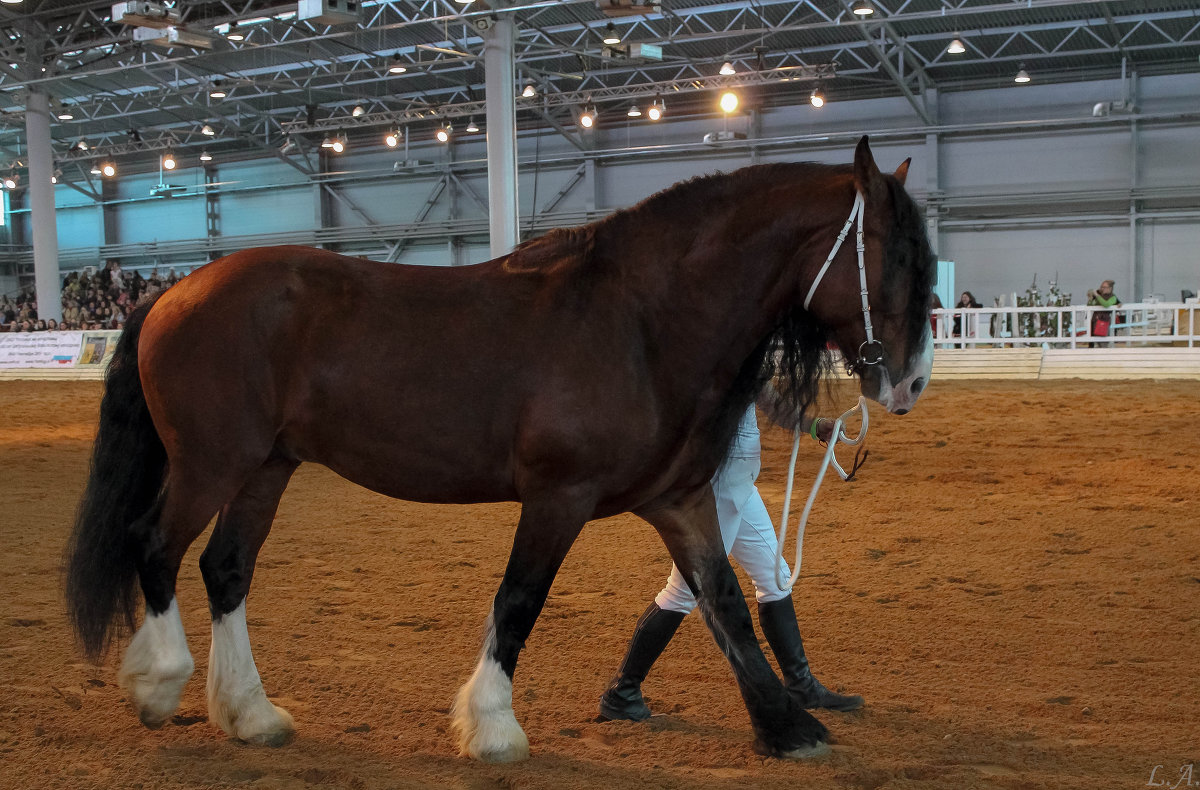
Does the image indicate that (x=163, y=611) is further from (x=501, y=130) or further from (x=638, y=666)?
(x=501, y=130)

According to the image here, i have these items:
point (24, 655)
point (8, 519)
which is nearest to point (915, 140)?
point (8, 519)

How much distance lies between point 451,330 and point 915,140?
24.5 m

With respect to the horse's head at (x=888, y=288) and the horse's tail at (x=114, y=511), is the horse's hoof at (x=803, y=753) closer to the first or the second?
the horse's head at (x=888, y=288)

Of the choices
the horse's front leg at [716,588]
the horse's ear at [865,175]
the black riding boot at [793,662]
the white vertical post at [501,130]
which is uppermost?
the white vertical post at [501,130]

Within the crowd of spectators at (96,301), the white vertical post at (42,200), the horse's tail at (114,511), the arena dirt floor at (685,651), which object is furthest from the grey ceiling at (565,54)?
the horse's tail at (114,511)

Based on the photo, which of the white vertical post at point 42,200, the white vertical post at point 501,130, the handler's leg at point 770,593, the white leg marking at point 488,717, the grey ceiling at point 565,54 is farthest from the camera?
the white vertical post at point 42,200

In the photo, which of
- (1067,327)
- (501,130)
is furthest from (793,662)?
(1067,327)

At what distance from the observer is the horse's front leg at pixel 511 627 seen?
9.27ft

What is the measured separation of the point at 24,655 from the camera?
151 inches

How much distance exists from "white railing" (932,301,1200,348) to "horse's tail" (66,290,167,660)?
1434cm

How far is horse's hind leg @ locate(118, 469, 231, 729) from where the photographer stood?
3072 mm

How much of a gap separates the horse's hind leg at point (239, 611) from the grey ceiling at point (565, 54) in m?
14.7

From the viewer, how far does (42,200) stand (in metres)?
23.3

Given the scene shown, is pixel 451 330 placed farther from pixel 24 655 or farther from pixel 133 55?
pixel 133 55
